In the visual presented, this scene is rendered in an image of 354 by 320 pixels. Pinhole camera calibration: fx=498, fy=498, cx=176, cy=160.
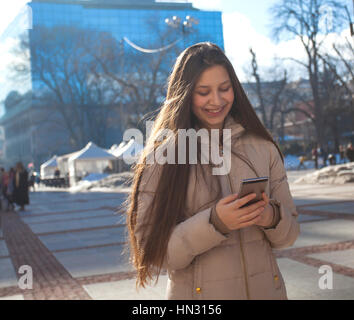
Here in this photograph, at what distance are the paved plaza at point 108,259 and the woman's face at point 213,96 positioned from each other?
45.4 inches

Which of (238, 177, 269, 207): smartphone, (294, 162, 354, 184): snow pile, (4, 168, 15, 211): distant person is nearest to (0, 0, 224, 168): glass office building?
(294, 162, 354, 184): snow pile

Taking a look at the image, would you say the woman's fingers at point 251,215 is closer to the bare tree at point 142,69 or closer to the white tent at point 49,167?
the bare tree at point 142,69

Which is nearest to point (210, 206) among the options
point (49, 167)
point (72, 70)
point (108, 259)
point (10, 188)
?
point (108, 259)

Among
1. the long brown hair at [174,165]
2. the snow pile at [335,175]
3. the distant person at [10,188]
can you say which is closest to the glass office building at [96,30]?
the snow pile at [335,175]

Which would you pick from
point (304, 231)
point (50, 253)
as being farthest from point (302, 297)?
point (50, 253)

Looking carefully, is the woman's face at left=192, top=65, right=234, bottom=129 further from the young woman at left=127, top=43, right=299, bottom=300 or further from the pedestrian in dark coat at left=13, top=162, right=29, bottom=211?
the pedestrian in dark coat at left=13, top=162, right=29, bottom=211

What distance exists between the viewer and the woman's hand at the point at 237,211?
1.70 m

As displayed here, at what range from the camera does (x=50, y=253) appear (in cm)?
804

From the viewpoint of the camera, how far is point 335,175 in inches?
718

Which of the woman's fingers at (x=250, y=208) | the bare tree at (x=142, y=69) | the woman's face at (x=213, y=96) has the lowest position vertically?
the woman's fingers at (x=250, y=208)

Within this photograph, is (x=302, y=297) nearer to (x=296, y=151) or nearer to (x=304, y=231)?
(x=304, y=231)

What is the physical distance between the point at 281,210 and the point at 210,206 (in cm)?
27

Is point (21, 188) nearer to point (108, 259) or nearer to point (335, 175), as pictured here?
point (335, 175)
